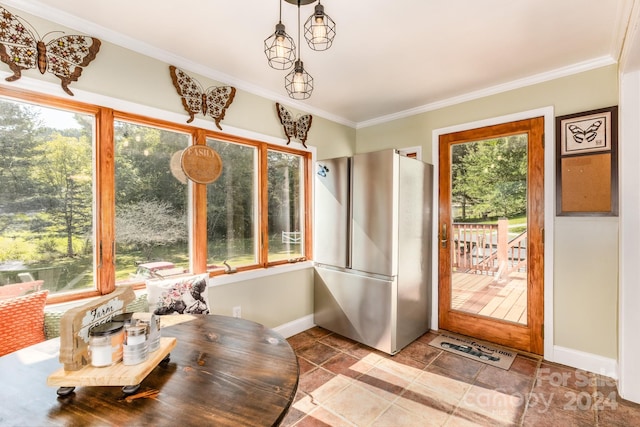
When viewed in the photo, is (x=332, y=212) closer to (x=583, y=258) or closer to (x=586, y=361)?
(x=583, y=258)

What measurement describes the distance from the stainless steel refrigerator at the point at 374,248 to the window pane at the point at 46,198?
80.9 inches

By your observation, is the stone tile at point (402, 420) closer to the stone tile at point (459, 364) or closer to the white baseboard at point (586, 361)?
the stone tile at point (459, 364)

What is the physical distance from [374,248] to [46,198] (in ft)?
8.11

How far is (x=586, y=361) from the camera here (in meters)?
2.43

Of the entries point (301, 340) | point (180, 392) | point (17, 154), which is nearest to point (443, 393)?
point (301, 340)

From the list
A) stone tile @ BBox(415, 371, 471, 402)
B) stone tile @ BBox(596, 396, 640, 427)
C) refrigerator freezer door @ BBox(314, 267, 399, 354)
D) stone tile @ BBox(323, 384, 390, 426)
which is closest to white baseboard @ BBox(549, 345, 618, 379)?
stone tile @ BBox(596, 396, 640, 427)

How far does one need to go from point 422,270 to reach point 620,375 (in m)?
1.56

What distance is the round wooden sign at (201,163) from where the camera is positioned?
240cm

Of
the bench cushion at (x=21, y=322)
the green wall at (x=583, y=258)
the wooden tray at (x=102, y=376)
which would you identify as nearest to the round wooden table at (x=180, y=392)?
the wooden tray at (x=102, y=376)

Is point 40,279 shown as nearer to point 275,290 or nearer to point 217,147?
point 217,147

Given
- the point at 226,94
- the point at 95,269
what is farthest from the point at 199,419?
the point at 226,94

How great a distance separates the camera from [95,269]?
6.67 ft

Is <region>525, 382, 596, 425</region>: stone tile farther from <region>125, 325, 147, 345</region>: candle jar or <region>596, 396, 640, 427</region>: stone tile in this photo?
<region>125, 325, 147, 345</region>: candle jar

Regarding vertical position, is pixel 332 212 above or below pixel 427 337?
above
